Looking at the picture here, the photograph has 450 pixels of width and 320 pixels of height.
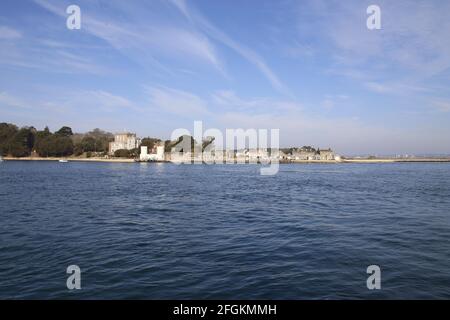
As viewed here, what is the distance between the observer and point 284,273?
14.1 m

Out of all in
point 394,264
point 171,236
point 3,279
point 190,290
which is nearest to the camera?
point 190,290

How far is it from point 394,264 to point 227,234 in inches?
367

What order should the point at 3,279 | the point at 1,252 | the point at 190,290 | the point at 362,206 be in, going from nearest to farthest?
1. the point at 190,290
2. the point at 3,279
3. the point at 1,252
4. the point at 362,206

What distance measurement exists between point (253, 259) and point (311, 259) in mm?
2551

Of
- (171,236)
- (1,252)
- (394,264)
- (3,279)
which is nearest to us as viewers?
(3,279)

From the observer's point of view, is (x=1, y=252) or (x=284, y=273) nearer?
(x=284, y=273)

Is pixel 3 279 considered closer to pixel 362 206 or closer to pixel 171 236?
pixel 171 236

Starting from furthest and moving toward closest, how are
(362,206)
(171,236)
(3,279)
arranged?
(362,206), (171,236), (3,279)
